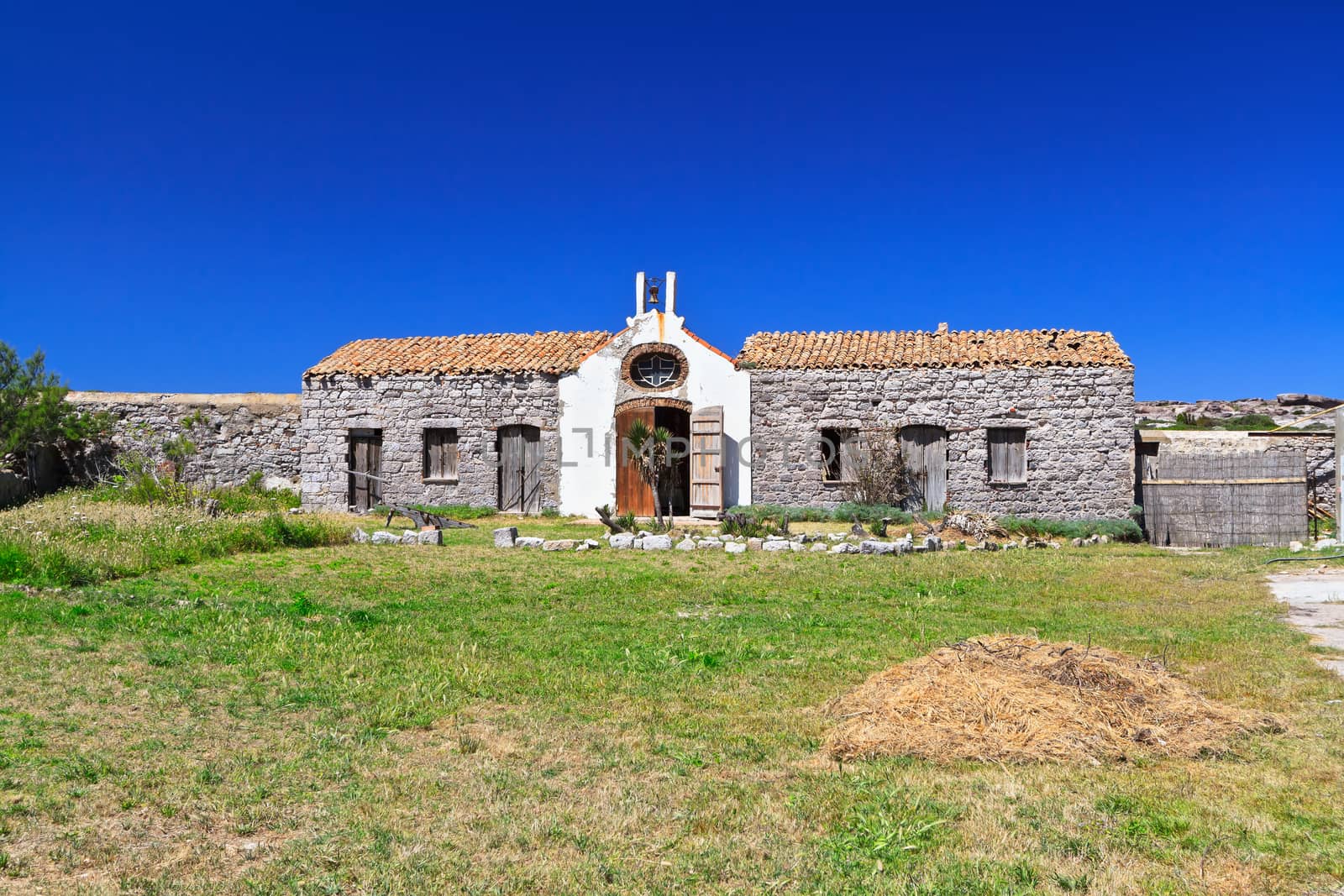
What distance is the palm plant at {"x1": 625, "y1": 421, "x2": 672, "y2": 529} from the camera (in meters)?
20.2

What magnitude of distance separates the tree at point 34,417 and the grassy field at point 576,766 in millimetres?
15484

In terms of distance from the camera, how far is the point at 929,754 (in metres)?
5.32

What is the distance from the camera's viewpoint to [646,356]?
22250 mm

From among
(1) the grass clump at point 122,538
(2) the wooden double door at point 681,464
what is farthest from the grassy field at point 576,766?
(2) the wooden double door at point 681,464

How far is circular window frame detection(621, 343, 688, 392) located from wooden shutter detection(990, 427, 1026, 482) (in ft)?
23.0

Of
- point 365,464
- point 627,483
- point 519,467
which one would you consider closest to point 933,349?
point 627,483

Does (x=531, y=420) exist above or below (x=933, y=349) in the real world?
below

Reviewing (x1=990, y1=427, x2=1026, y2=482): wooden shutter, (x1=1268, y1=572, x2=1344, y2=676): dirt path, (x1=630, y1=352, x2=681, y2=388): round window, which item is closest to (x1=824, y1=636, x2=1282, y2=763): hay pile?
(x1=1268, y1=572, x2=1344, y2=676): dirt path

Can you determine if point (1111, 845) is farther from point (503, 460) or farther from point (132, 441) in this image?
point (132, 441)

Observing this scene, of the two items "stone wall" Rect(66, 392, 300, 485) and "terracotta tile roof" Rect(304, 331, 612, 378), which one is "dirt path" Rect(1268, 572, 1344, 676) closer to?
"terracotta tile roof" Rect(304, 331, 612, 378)

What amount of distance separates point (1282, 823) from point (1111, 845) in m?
0.88

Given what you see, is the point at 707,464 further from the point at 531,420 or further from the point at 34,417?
the point at 34,417

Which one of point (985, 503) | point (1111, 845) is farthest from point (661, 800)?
point (985, 503)

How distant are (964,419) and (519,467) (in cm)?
1028
